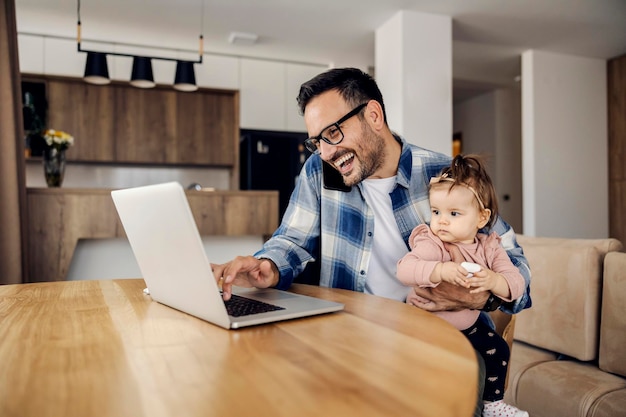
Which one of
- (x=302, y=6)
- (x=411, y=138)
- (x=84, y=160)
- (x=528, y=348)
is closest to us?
(x=528, y=348)

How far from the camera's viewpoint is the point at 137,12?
4.36 meters

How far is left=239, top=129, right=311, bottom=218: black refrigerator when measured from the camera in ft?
18.2

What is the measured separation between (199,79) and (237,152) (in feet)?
2.96

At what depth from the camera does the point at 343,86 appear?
1.45 meters

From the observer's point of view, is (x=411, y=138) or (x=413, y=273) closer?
(x=413, y=273)

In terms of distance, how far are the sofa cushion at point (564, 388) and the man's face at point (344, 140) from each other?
896 millimetres

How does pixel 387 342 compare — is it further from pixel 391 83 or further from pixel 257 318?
pixel 391 83

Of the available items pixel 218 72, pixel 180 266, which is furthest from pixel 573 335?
pixel 218 72

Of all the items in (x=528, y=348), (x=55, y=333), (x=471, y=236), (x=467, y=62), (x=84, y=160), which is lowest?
(x=528, y=348)

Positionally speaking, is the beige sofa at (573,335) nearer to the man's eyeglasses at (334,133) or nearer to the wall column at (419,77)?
the man's eyeglasses at (334,133)

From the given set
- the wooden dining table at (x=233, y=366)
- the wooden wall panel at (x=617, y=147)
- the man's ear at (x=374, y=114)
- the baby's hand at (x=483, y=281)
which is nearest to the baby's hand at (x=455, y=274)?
the baby's hand at (x=483, y=281)

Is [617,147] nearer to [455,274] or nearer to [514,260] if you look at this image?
[514,260]

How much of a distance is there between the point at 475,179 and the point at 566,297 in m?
0.84

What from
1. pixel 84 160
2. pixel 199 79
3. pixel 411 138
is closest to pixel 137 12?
pixel 199 79
